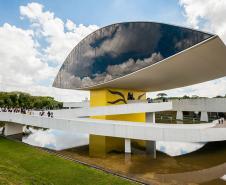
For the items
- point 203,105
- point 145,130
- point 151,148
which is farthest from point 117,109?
point 203,105

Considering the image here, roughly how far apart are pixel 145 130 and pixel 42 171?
6528 mm

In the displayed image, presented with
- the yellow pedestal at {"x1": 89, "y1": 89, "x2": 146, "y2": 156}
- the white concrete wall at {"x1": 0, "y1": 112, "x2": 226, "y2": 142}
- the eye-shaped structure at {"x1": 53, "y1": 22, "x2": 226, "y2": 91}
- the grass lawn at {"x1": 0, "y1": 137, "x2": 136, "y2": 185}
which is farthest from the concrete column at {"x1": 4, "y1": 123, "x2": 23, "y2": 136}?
the eye-shaped structure at {"x1": 53, "y1": 22, "x2": 226, "y2": 91}

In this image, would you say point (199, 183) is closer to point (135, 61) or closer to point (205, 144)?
point (205, 144)

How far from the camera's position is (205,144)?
807 inches

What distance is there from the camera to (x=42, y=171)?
11.3 meters

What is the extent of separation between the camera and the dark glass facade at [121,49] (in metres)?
19.0

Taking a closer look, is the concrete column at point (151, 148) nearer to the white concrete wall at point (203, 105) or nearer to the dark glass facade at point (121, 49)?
the dark glass facade at point (121, 49)

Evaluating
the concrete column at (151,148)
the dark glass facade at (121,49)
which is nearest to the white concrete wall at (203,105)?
the dark glass facade at (121,49)

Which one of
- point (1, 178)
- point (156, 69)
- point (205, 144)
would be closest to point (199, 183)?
point (1, 178)

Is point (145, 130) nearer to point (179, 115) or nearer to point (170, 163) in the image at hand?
point (170, 163)

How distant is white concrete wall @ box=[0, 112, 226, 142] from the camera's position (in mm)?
13781

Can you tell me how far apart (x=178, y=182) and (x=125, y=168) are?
11.0ft

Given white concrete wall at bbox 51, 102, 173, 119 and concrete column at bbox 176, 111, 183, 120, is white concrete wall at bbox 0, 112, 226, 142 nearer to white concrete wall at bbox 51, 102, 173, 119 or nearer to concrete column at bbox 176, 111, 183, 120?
white concrete wall at bbox 51, 102, 173, 119

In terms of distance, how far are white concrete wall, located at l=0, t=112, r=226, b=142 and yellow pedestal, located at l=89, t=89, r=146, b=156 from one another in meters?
2.22
